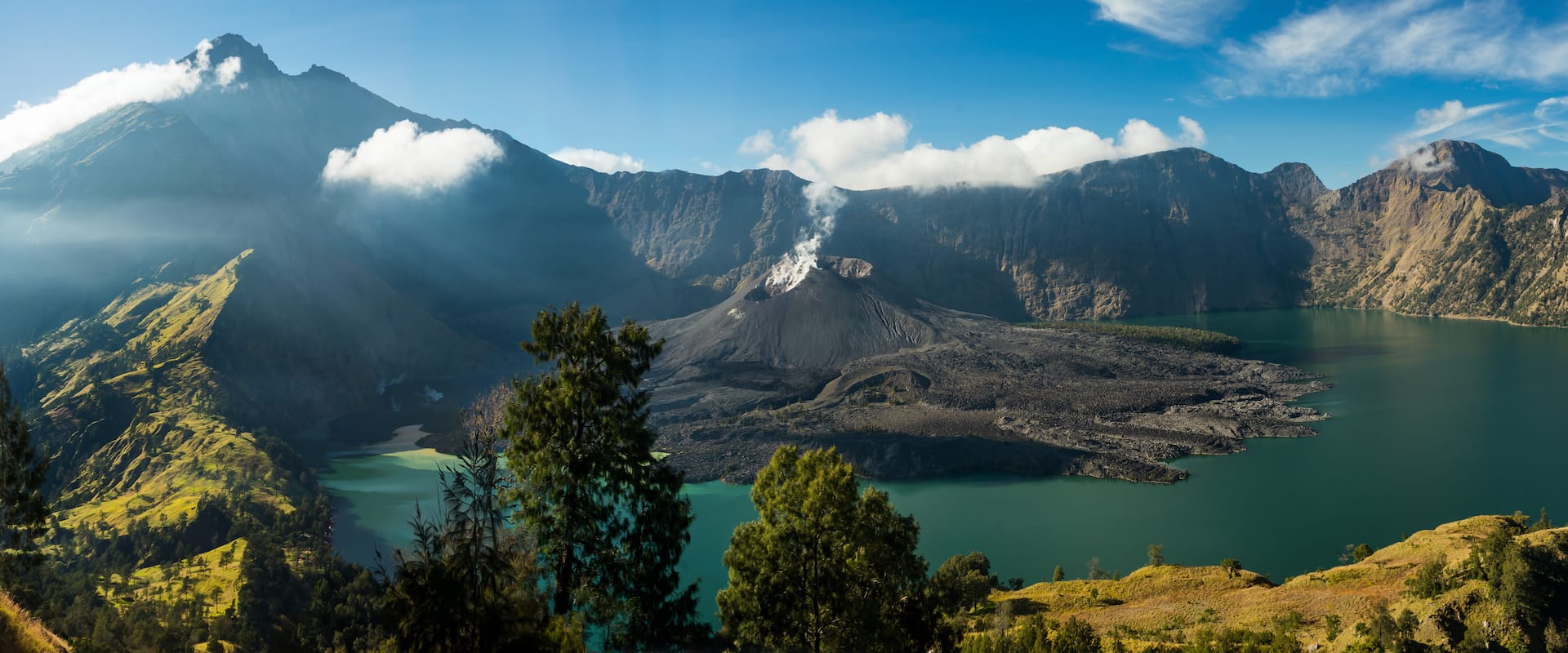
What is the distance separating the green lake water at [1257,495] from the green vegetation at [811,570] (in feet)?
83.6

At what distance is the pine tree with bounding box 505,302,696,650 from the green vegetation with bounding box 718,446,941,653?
57.9 inches

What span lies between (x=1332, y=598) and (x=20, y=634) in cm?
2684

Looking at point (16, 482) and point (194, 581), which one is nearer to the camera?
point (16, 482)

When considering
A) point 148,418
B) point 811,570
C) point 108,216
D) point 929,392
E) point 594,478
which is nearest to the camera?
point 594,478

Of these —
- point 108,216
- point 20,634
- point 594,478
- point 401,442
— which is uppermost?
point 108,216

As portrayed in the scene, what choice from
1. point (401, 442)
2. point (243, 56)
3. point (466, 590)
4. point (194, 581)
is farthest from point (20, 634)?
point (243, 56)

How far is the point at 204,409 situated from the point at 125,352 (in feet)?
69.7

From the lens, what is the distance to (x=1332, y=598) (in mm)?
21484

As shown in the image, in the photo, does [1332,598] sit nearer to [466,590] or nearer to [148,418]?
[466,590]

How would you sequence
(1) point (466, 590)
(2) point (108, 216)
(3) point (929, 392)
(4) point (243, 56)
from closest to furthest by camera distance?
(1) point (466, 590), (3) point (929, 392), (2) point (108, 216), (4) point (243, 56)

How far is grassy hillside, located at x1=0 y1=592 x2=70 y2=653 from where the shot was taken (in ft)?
35.0

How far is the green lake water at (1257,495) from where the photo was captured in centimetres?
4656

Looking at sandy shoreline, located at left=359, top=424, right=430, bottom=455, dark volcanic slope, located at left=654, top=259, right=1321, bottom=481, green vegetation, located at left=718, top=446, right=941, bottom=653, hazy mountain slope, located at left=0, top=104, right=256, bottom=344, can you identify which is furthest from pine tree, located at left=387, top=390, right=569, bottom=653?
hazy mountain slope, located at left=0, top=104, right=256, bottom=344

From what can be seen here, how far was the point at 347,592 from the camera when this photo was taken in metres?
39.5
